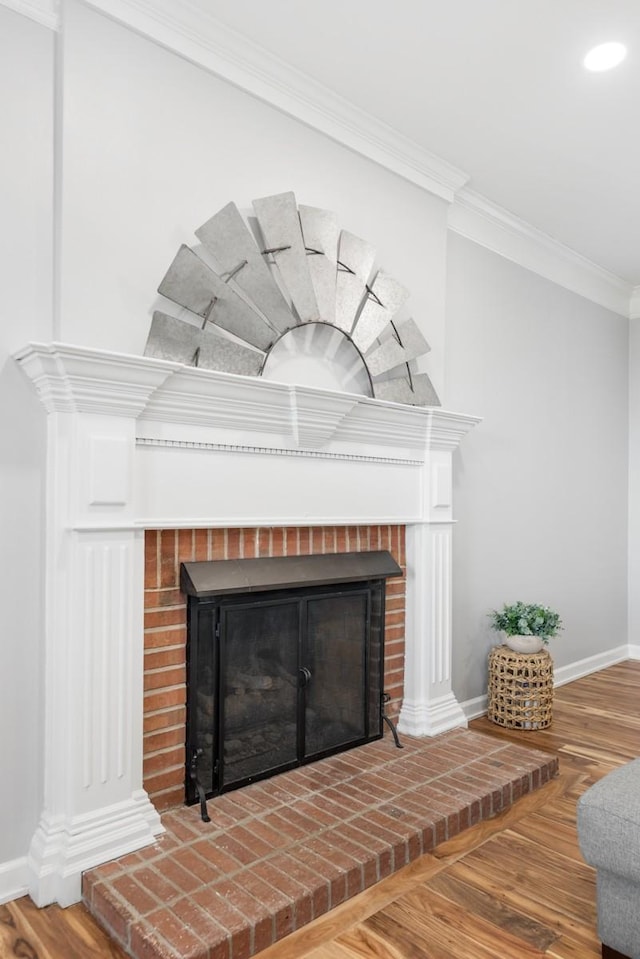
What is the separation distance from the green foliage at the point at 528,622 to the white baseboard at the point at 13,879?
7.64 ft

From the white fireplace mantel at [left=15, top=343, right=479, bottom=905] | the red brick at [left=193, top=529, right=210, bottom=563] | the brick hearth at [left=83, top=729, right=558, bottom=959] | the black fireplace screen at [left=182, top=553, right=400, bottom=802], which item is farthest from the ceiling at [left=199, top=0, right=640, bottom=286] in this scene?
the brick hearth at [left=83, top=729, right=558, bottom=959]

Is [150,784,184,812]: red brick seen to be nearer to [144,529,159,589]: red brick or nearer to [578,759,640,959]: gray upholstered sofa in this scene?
[144,529,159,589]: red brick

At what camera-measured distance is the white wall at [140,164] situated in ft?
6.31

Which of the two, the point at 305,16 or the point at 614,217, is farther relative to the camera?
A: the point at 614,217

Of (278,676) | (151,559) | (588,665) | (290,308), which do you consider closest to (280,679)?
(278,676)

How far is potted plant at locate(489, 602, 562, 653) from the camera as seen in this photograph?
3254mm

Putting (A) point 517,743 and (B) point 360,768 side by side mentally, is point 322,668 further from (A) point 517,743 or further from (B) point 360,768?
(A) point 517,743

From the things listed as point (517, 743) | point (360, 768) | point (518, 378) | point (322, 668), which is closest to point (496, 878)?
point (360, 768)

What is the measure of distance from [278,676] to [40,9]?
2188mm

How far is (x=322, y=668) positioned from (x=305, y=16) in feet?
7.34

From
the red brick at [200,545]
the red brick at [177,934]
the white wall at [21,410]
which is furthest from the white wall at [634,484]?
the white wall at [21,410]

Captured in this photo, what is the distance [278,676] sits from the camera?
2.40 meters

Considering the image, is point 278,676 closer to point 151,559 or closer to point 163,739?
point 163,739

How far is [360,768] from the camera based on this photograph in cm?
247
